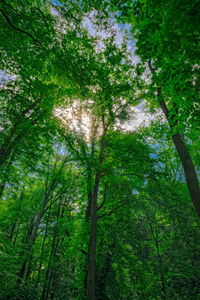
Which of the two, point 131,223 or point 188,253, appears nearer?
point 188,253

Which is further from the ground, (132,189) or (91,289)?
(132,189)

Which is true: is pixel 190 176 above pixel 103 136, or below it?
below

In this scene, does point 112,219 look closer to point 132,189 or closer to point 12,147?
point 132,189

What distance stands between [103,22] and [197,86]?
597 cm

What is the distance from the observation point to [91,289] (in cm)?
628

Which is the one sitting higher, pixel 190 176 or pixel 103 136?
pixel 103 136

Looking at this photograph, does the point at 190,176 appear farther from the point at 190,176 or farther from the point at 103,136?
the point at 103,136

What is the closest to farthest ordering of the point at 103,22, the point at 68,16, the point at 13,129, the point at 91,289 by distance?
the point at 68,16
the point at 91,289
the point at 13,129
the point at 103,22

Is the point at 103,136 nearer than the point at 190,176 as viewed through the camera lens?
No

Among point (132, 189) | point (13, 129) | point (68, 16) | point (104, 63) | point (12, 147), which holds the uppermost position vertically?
point (104, 63)

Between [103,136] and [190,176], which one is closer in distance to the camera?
[190,176]

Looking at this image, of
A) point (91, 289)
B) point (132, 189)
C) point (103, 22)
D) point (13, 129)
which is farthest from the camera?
point (132, 189)

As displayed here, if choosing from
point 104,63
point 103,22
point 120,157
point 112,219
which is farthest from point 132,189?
point 103,22

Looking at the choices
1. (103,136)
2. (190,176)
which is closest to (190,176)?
(190,176)
